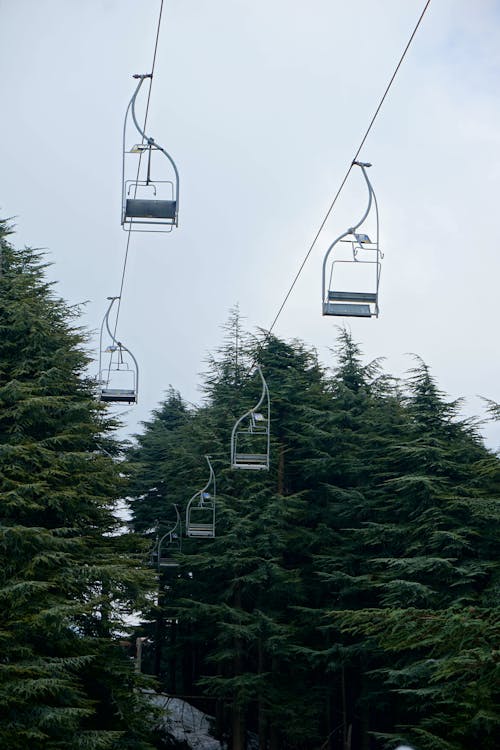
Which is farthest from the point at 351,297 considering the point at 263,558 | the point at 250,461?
the point at 263,558

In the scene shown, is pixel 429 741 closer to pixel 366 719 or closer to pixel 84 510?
pixel 366 719

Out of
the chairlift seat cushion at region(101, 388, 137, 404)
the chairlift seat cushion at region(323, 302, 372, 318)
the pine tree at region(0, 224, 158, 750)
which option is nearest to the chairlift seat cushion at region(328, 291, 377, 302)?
the chairlift seat cushion at region(323, 302, 372, 318)

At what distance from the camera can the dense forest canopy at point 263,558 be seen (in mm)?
19828

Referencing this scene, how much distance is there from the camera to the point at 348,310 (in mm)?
12477

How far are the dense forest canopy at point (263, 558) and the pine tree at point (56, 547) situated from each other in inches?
2.4

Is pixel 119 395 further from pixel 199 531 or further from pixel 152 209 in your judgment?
pixel 152 209

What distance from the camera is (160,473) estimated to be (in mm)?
40906

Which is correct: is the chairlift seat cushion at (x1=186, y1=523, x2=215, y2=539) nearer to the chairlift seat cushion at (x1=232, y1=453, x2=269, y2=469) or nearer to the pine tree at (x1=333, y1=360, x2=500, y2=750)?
the pine tree at (x1=333, y1=360, x2=500, y2=750)

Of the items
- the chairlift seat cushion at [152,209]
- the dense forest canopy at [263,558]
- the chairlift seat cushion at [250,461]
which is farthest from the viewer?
the dense forest canopy at [263,558]

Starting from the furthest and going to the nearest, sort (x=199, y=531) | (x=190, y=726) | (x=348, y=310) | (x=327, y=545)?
1. (x=190, y=726)
2. (x=327, y=545)
3. (x=199, y=531)
4. (x=348, y=310)

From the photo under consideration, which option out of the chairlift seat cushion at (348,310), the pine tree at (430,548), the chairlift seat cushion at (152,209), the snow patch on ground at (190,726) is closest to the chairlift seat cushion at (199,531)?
the pine tree at (430,548)

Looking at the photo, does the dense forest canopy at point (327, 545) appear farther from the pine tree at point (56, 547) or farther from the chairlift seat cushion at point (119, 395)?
the chairlift seat cushion at point (119, 395)

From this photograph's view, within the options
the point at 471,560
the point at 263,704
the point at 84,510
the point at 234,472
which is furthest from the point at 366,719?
the point at 84,510

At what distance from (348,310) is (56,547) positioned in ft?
38.1
